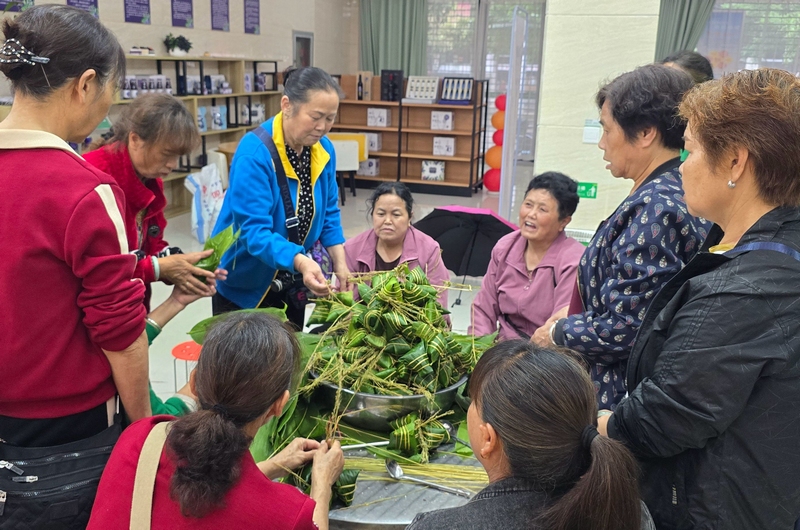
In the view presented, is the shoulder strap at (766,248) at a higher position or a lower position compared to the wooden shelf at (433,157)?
higher

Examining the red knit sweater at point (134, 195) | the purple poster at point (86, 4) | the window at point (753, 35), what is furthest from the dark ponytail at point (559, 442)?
the window at point (753, 35)

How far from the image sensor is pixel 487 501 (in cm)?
109

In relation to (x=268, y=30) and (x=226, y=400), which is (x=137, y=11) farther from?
(x=226, y=400)

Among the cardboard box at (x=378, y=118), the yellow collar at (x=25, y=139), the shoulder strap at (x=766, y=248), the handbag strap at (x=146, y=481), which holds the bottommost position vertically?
the handbag strap at (x=146, y=481)

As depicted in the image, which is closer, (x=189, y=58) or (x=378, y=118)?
(x=189, y=58)

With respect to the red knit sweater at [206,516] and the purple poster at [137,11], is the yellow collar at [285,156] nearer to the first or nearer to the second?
the red knit sweater at [206,516]

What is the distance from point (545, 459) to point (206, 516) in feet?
2.02

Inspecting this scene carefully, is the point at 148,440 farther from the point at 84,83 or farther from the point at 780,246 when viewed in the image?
the point at 780,246

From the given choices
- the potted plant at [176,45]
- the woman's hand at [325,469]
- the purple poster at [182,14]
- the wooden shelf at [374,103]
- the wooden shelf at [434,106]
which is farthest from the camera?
the wooden shelf at [374,103]

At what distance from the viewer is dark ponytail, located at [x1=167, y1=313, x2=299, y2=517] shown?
1.15 metres

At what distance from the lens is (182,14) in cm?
766

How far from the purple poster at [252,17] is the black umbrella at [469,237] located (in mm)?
6093

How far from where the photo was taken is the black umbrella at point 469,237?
4184 mm

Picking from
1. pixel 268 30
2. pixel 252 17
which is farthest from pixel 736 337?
pixel 268 30
